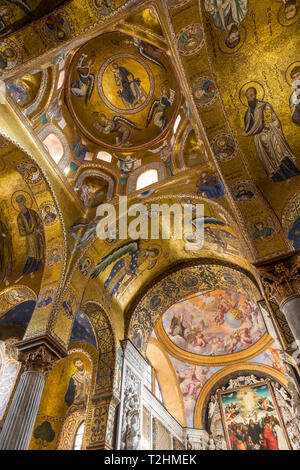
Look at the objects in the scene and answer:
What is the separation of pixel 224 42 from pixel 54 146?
200 inches

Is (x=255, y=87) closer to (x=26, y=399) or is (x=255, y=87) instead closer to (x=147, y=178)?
(x=147, y=178)

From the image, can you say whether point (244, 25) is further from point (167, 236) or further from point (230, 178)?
point (167, 236)

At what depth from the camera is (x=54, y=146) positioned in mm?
9148

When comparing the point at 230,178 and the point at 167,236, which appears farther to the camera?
the point at 167,236

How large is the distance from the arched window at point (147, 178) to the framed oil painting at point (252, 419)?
991 cm

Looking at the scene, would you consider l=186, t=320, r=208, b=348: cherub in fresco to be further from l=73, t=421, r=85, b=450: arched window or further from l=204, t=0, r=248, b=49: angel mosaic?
l=204, t=0, r=248, b=49: angel mosaic

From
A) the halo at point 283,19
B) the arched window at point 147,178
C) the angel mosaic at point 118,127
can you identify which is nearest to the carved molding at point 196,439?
the arched window at point 147,178

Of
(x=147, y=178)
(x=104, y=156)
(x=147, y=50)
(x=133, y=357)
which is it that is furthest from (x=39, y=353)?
(x=147, y=50)

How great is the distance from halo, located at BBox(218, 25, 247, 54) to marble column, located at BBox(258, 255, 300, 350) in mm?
4179

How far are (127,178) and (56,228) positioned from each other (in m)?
2.73

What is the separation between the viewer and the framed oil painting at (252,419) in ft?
41.7

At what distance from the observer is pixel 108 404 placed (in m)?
8.69

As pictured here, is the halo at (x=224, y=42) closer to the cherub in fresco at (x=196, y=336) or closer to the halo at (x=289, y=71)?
the halo at (x=289, y=71)

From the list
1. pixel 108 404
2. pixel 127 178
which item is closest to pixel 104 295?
pixel 108 404
